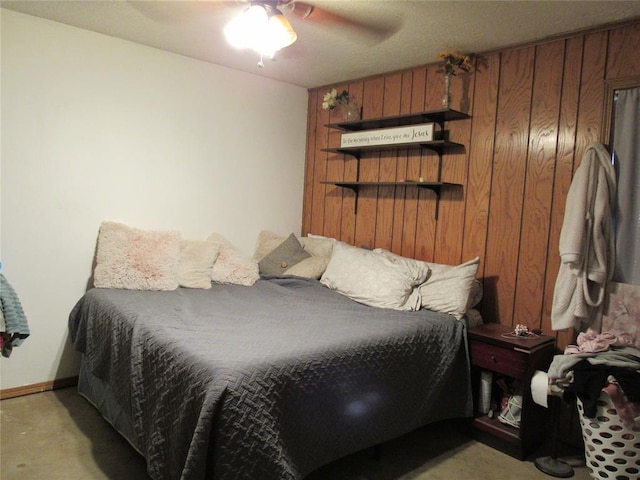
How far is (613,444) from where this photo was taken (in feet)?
6.67

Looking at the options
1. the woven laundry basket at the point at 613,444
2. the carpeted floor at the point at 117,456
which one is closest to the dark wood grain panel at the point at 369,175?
the carpeted floor at the point at 117,456

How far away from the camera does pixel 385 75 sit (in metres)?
3.49

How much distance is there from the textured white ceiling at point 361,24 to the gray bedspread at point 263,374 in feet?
5.18

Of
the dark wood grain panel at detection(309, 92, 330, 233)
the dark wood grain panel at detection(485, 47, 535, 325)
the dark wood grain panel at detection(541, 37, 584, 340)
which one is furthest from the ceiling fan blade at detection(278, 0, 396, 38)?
the dark wood grain panel at detection(309, 92, 330, 233)

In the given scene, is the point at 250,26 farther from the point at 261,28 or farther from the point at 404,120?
the point at 404,120

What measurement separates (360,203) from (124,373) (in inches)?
Result: 85.1

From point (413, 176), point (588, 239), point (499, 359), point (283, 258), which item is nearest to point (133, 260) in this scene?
point (283, 258)

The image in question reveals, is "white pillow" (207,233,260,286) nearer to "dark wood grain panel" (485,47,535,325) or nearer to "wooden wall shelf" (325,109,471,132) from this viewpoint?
"wooden wall shelf" (325,109,471,132)

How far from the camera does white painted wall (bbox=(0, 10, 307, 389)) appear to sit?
2.77 m

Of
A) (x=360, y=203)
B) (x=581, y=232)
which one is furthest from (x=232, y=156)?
(x=581, y=232)

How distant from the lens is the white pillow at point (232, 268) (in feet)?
10.7

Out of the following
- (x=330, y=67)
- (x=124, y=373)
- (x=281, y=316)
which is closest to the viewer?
(x=124, y=373)

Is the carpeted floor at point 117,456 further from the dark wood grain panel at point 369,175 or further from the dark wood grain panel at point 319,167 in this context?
the dark wood grain panel at point 319,167

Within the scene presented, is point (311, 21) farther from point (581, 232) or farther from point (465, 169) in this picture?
point (581, 232)
